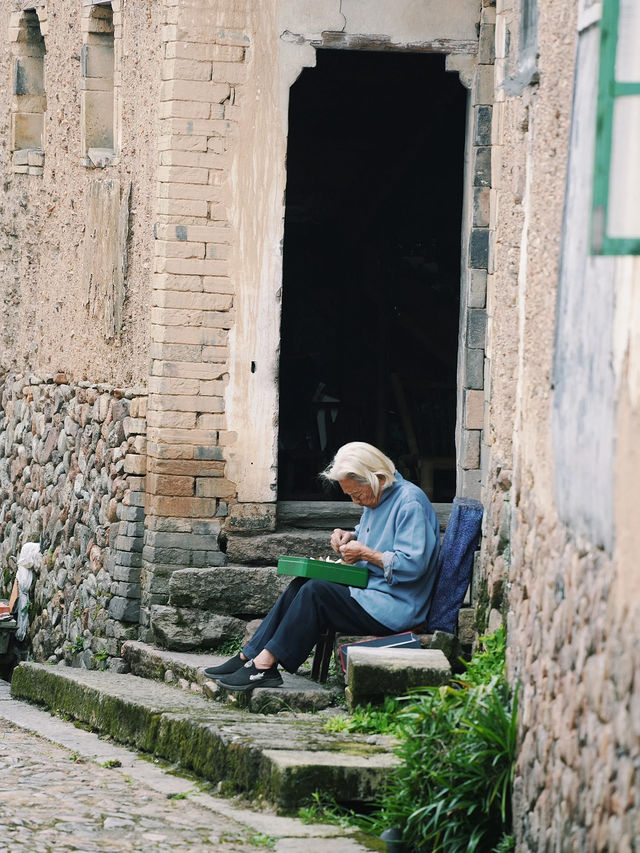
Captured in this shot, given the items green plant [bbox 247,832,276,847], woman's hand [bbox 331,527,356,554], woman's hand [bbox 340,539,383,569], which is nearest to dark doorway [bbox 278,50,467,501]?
woman's hand [bbox 331,527,356,554]

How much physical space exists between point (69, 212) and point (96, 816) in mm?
6455

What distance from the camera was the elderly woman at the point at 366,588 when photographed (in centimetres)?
694

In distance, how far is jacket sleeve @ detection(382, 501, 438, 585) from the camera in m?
7.11

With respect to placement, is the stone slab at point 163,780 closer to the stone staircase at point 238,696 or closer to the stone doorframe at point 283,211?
the stone staircase at point 238,696

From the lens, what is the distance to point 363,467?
7.19 m

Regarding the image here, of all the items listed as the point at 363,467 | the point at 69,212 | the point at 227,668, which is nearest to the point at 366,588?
the point at 363,467

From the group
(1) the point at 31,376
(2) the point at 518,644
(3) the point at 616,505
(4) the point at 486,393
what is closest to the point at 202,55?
(4) the point at 486,393

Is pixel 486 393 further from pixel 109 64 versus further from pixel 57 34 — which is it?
pixel 57 34

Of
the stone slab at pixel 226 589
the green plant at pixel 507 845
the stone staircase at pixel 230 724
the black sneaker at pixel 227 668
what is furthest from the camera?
the stone slab at pixel 226 589

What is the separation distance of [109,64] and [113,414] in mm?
2580

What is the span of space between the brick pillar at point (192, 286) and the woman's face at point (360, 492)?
201 centimetres

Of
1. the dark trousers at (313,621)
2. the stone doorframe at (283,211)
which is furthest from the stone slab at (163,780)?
the stone doorframe at (283,211)

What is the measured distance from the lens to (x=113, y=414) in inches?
394

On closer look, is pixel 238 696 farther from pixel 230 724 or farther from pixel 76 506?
pixel 76 506
